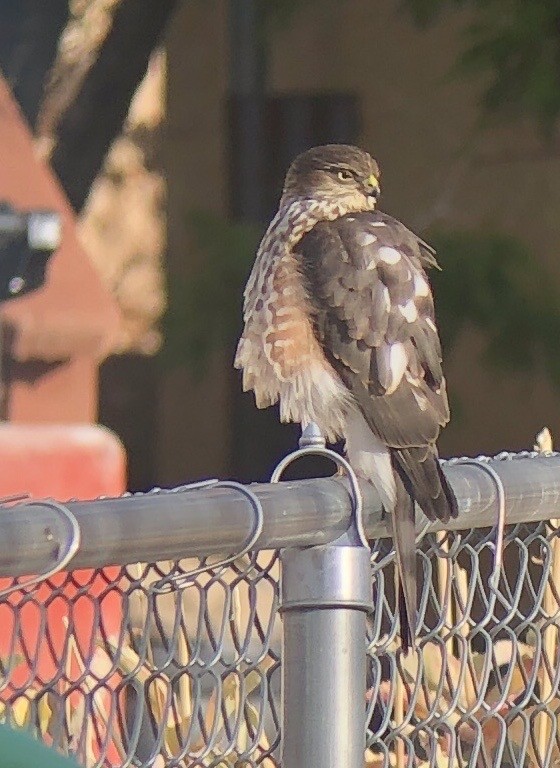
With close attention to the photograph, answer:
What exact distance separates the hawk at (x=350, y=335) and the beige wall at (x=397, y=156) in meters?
5.27

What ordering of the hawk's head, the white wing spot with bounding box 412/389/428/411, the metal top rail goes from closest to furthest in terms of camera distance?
the metal top rail → the white wing spot with bounding box 412/389/428/411 → the hawk's head

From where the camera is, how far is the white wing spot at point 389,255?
3492 millimetres

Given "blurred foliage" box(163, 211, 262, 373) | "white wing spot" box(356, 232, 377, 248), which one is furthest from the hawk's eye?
"blurred foliage" box(163, 211, 262, 373)

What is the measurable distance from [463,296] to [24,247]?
239 cm

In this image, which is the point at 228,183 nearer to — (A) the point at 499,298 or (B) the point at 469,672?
(A) the point at 499,298

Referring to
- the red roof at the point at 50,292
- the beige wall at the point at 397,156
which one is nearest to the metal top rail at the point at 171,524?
the red roof at the point at 50,292

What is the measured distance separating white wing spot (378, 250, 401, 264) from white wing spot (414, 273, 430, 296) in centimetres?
5

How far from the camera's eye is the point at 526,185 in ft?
32.5

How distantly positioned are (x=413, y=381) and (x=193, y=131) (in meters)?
8.16

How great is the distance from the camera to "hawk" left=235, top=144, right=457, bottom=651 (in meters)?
3.29

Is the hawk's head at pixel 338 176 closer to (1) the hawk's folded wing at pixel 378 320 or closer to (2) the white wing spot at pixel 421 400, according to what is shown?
(1) the hawk's folded wing at pixel 378 320

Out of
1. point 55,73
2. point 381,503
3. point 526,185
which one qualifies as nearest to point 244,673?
point 381,503

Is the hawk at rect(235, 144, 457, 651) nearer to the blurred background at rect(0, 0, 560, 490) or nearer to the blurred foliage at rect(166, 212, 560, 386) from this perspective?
the blurred background at rect(0, 0, 560, 490)

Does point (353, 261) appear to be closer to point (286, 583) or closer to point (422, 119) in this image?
point (286, 583)
